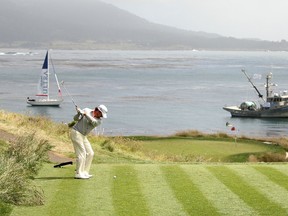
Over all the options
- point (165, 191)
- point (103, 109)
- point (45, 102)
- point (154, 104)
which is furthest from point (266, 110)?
point (165, 191)

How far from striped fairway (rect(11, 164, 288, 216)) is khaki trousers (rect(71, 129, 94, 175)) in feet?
1.02

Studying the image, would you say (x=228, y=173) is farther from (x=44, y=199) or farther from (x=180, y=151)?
(x=180, y=151)

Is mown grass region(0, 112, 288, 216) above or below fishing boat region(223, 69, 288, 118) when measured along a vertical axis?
above

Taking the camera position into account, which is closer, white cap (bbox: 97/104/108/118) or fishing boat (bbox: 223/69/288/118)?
white cap (bbox: 97/104/108/118)

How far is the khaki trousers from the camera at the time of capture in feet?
46.8

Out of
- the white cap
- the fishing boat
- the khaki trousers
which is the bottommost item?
the fishing boat

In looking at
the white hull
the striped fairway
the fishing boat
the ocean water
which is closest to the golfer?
the striped fairway

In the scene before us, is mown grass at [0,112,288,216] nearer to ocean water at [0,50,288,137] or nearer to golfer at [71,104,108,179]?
golfer at [71,104,108,179]

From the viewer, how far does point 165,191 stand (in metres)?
13.0

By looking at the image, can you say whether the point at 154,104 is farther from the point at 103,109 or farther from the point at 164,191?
the point at 164,191

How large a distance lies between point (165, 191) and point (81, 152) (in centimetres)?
249

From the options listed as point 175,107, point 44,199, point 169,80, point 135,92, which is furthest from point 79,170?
point 169,80

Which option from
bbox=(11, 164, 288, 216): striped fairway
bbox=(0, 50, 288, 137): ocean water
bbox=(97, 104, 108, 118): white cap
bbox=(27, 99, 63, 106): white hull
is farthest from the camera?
bbox=(27, 99, 63, 106): white hull

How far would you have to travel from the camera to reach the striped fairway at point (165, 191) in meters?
11.4
